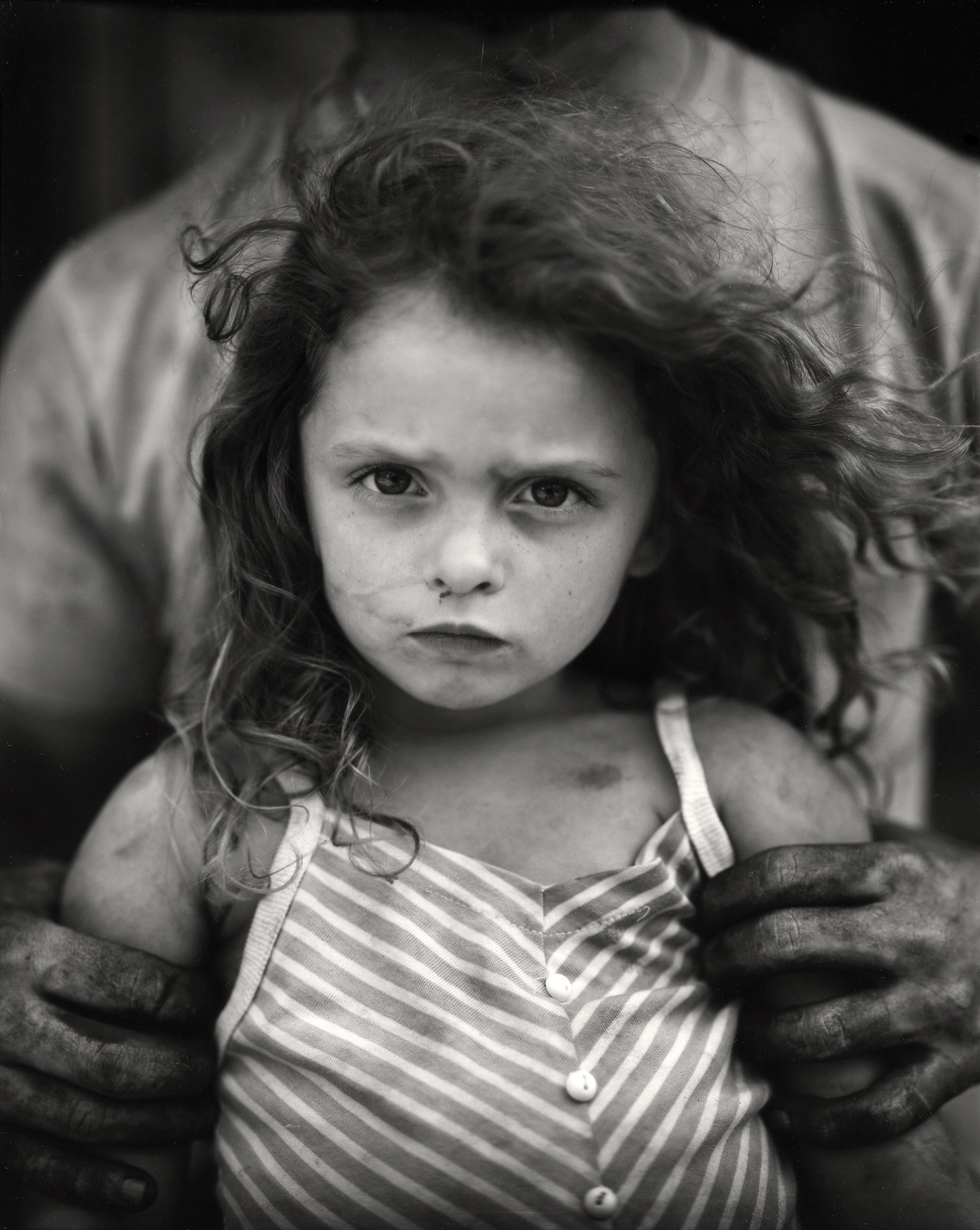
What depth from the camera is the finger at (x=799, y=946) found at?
3.68 ft

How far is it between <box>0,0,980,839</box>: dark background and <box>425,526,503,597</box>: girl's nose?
0.79 m

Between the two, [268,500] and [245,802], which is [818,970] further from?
[268,500]

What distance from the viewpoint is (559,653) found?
3.60ft

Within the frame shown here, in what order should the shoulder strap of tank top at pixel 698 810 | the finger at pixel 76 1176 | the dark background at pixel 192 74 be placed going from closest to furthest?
the finger at pixel 76 1176 < the shoulder strap of tank top at pixel 698 810 < the dark background at pixel 192 74

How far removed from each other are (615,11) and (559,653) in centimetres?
93

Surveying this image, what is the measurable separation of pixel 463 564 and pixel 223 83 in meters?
0.96

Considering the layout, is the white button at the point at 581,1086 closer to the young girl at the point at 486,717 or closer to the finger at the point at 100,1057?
the young girl at the point at 486,717

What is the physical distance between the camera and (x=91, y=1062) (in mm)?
1080

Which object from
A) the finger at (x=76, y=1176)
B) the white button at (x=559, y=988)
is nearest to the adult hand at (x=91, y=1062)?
the finger at (x=76, y=1176)

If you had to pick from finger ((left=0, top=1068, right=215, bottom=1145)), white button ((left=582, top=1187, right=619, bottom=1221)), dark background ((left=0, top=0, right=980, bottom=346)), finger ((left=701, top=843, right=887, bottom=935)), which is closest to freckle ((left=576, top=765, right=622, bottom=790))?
finger ((left=701, top=843, right=887, bottom=935))

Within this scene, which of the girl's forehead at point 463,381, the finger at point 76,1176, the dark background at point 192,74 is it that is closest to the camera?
the girl's forehead at point 463,381

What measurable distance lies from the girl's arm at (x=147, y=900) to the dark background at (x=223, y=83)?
0.73 meters

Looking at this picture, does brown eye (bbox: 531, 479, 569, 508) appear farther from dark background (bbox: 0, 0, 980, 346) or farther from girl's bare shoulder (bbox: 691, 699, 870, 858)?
dark background (bbox: 0, 0, 980, 346)

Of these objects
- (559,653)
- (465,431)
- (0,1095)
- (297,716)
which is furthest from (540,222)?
(0,1095)
